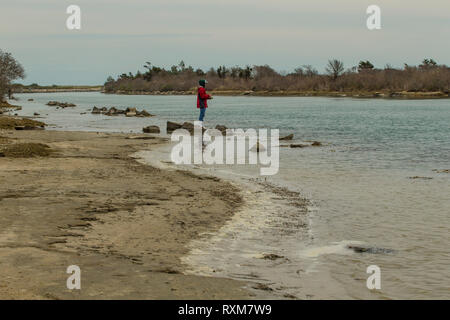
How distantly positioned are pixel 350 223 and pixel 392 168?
8.87 meters

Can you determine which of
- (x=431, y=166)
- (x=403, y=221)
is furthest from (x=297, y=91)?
(x=403, y=221)

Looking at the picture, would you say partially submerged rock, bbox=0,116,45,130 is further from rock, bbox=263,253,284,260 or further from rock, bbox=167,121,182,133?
rock, bbox=263,253,284,260

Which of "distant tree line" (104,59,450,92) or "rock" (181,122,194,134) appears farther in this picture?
"distant tree line" (104,59,450,92)

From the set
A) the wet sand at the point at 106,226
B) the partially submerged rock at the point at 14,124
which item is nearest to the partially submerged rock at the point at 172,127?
the partially submerged rock at the point at 14,124

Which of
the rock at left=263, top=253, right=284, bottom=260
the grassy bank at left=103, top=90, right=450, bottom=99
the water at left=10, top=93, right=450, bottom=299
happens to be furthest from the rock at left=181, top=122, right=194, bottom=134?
the grassy bank at left=103, top=90, right=450, bottom=99

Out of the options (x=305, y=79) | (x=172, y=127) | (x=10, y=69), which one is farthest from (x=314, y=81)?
(x=172, y=127)

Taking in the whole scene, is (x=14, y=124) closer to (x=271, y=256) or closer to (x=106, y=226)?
(x=106, y=226)

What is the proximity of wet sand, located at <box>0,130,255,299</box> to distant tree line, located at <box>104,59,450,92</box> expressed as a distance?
97.2m

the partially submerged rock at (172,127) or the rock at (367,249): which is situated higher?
the partially submerged rock at (172,127)

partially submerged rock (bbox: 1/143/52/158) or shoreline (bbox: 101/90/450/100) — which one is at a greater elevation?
shoreline (bbox: 101/90/450/100)

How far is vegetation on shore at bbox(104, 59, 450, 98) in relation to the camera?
342ft

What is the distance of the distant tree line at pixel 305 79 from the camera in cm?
10498

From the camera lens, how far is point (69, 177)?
13406 mm

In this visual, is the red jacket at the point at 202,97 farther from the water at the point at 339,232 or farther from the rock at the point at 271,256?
the rock at the point at 271,256
